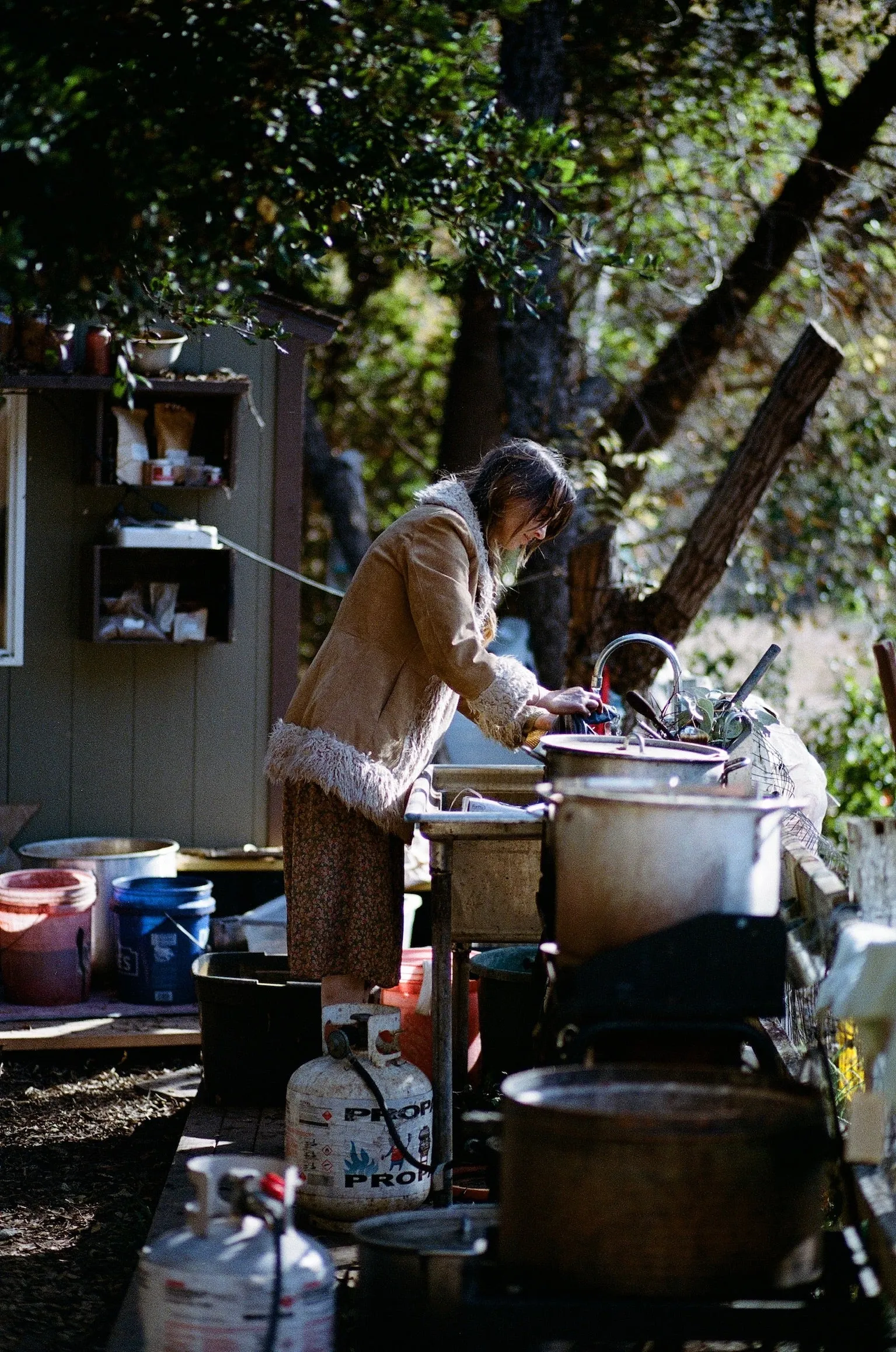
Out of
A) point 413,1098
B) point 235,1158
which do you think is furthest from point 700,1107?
point 413,1098

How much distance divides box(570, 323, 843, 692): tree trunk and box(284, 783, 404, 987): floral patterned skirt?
285 centimetres

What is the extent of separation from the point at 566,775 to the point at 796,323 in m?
7.59

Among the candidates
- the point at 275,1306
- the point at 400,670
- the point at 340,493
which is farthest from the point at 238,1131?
the point at 340,493

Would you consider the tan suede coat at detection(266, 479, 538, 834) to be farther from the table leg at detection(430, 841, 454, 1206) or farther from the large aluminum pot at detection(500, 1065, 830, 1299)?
the large aluminum pot at detection(500, 1065, 830, 1299)

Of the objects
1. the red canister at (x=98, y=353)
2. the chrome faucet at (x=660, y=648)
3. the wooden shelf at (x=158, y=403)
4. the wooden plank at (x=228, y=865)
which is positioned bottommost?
the wooden plank at (x=228, y=865)

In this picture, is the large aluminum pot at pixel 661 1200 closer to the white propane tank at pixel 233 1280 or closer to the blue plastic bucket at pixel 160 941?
the white propane tank at pixel 233 1280

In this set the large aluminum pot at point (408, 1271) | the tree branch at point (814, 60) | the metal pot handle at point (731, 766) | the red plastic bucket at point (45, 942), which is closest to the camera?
the large aluminum pot at point (408, 1271)

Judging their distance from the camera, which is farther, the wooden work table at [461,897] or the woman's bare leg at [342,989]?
A: the woman's bare leg at [342,989]

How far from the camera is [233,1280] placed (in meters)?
2.42

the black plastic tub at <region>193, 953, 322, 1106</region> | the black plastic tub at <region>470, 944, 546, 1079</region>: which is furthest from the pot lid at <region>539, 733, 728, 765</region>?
the black plastic tub at <region>193, 953, 322, 1106</region>

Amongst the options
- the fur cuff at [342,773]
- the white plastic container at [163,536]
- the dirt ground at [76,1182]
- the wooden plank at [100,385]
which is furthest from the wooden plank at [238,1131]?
the wooden plank at [100,385]

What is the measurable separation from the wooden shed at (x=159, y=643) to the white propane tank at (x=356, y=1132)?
2.75m

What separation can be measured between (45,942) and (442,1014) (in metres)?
2.33

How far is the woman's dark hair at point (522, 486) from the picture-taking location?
3.85 meters
